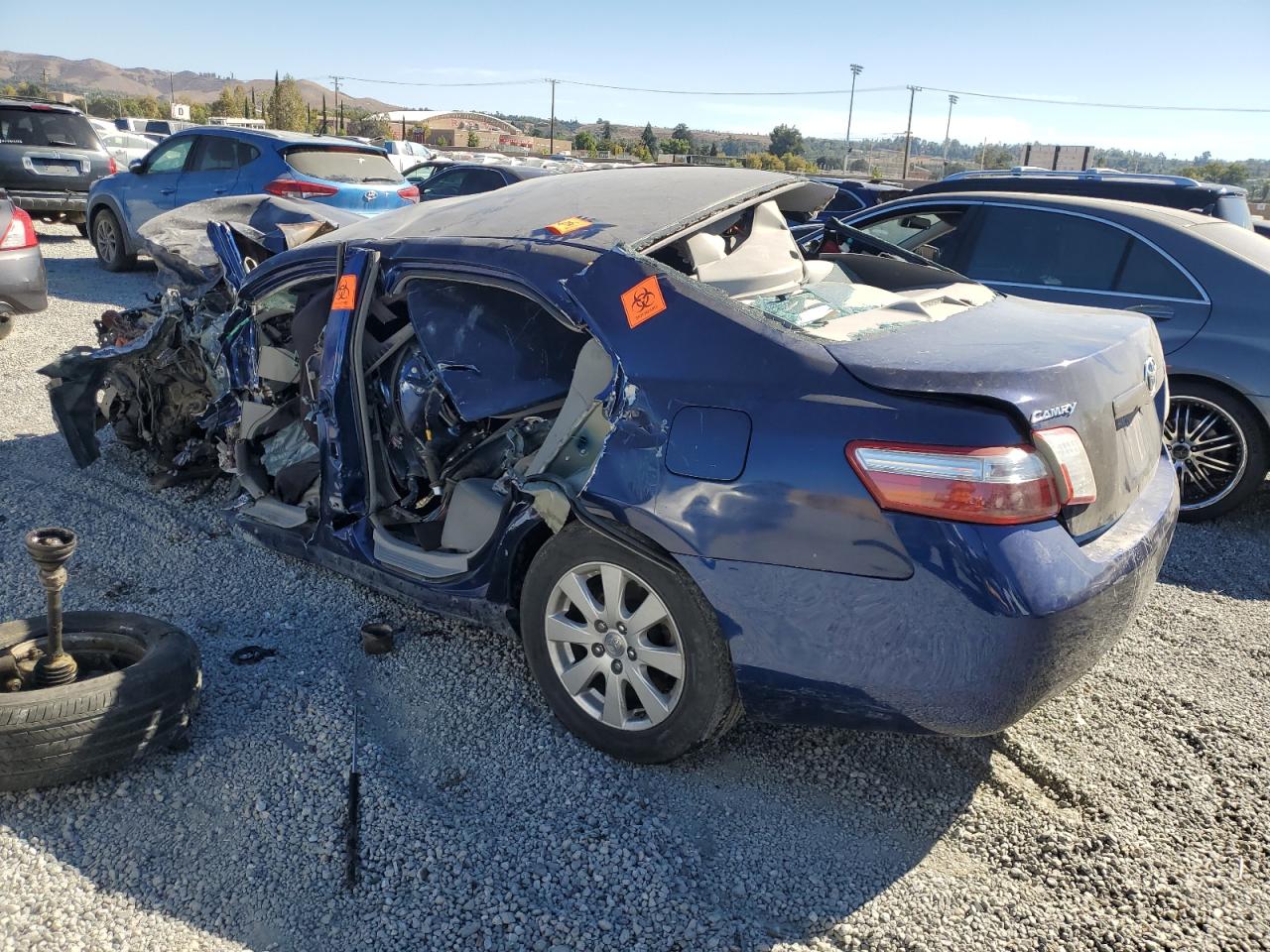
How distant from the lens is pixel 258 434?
4.32 m

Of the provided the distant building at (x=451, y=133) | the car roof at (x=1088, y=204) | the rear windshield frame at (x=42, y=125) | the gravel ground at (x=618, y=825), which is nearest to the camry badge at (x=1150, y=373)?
the gravel ground at (x=618, y=825)

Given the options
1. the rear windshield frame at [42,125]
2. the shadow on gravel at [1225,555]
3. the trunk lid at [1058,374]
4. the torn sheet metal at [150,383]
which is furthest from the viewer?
the rear windshield frame at [42,125]

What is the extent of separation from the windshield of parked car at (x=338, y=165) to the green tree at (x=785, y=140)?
78291 millimetres

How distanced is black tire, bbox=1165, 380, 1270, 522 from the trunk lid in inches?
95.3

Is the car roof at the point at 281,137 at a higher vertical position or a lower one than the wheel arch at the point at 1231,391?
higher

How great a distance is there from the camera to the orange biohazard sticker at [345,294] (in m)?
3.43

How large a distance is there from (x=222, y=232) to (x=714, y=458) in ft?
10.7

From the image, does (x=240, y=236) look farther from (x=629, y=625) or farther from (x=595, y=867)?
(x=595, y=867)

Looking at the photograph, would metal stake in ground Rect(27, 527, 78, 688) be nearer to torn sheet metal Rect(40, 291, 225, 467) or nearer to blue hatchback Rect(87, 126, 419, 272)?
torn sheet metal Rect(40, 291, 225, 467)

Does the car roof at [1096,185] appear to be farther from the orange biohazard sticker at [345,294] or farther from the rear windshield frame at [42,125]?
the rear windshield frame at [42,125]

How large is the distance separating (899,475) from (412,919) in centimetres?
158

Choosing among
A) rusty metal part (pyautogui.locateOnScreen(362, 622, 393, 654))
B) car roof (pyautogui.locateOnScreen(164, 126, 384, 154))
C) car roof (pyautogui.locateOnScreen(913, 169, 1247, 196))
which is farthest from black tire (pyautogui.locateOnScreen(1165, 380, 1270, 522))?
car roof (pyautogui.locateOnScreen(164, 126, 384, 154))

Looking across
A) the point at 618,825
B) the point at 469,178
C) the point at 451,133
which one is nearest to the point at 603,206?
the point at 618,825

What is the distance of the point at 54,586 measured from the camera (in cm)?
272
